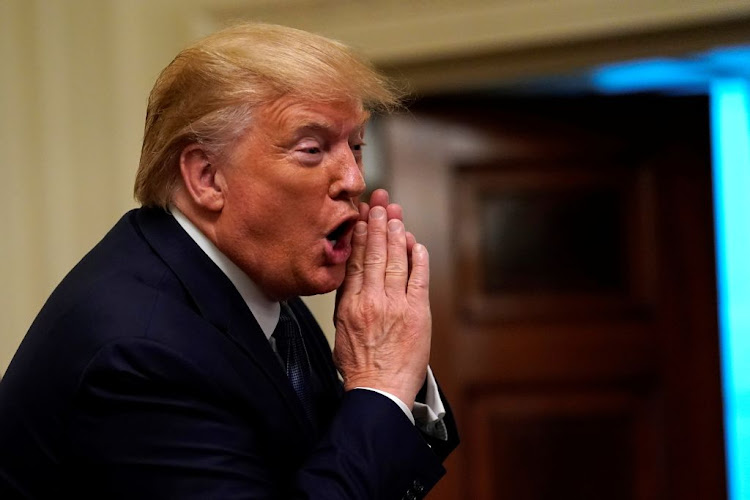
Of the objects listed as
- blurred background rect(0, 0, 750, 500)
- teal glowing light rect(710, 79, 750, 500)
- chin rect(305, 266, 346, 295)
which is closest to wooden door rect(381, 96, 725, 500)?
blurred background rect(0, 0, 750, 500)

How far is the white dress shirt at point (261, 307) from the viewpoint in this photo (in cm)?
119

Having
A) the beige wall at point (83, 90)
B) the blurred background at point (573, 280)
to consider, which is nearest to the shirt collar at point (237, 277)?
the beige wall at point (83, 90)

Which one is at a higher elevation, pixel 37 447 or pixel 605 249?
pixel 605 249

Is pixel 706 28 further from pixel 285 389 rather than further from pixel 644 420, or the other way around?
pixel 285 389

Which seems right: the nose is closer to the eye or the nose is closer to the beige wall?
the eye

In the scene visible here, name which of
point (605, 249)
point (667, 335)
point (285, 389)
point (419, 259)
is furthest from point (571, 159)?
point (285, 389)

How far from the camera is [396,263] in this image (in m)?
1.25

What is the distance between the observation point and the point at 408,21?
90.6 inches

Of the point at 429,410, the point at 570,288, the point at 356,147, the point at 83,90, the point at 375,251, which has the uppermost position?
the point at 83,90

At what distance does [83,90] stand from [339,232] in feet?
4.59

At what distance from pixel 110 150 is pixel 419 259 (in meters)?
1.37

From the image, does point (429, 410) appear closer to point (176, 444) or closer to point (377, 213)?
point (377, 213)

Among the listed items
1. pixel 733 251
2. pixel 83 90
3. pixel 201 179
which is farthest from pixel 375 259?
pixel 733 251

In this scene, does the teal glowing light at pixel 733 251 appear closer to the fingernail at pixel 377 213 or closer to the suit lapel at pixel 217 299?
the fingernail at pixel 377 213
